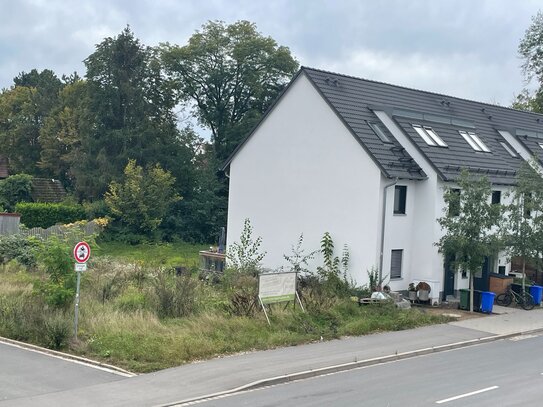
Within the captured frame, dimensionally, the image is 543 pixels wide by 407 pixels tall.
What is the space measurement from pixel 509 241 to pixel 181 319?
45.2 feet

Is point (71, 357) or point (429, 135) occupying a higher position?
point (429, 135)

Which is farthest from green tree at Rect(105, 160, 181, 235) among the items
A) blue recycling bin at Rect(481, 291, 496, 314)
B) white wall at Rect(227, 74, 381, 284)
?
blue recycling bin at Rect(481, 291, 496, 314)

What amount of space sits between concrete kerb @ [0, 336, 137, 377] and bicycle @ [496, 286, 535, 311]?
1776cm

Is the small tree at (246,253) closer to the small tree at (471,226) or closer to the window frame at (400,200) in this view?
the window frame at (400,200)

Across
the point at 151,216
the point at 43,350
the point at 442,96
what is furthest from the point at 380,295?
the point at 151,216

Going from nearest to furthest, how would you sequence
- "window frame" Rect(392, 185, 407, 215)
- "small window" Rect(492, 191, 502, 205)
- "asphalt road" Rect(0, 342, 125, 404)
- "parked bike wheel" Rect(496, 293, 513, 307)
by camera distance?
"asphalt road" Rect(0, 342, 125, 404) → "window frame" Rect(392, 185, 407, 215) → "parked bike wheel" Rect(496, 293, 513, 307) → "small window" Rect(492, 191, 502, 205)

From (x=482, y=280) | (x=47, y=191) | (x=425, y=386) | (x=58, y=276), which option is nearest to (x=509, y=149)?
(x=482, y=280)

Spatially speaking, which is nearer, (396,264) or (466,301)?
(466,301)

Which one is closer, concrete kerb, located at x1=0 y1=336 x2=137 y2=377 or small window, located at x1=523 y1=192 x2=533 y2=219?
concrete kerb, located at x1=0 y1=336 x2=137 y2=377

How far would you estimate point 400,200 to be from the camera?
27031 millimetres

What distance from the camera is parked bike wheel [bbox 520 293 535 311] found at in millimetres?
26344

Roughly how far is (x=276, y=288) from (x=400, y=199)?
9277 mm

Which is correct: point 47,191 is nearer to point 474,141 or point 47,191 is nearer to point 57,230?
point 57,230

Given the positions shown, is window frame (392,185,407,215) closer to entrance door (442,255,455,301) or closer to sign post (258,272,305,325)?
entrance door (442,255,455,301)
